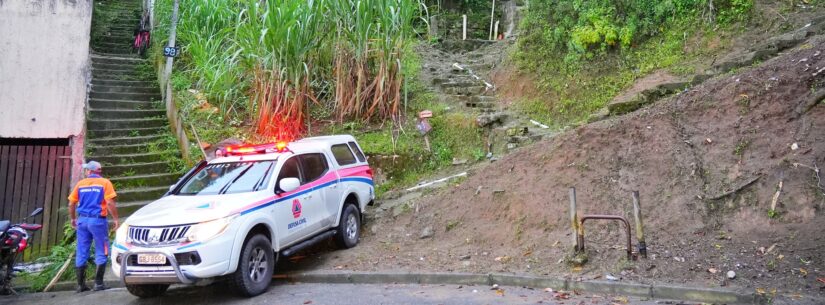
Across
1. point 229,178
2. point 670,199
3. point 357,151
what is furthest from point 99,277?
point 670,199

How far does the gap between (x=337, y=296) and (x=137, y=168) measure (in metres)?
6.16

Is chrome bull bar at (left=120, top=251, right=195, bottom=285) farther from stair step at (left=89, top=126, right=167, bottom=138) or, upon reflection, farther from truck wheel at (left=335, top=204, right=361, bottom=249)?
stair step at (left=89, top=126, right=167, bottom=138)

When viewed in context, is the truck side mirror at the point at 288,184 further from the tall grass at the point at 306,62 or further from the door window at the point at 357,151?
the tall grass at the point at 306,62

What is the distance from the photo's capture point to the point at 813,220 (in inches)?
237

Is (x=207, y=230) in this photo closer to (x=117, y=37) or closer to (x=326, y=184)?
(x=326, y=184)

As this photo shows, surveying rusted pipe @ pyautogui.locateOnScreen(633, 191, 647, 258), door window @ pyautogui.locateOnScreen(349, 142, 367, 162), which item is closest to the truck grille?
door window @ pyautogui.locateOnScreen(349, 142, 367, 162)

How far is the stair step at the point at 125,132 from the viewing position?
11352 millimetres

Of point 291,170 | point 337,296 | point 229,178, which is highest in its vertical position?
point 291,170

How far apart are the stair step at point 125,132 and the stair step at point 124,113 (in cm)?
54

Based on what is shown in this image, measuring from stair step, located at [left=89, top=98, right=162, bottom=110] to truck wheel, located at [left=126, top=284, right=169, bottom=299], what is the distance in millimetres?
6786

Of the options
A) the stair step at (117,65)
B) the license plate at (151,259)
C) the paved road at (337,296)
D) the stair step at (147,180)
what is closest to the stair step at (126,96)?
the stair step at (117,65)

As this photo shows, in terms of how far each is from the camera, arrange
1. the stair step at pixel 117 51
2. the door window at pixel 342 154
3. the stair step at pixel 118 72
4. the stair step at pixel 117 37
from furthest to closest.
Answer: the stair step at pixel 117 37, the stair step at pixel 117 51, the stair step at pixel 118 72, the door window at pixel 342 154

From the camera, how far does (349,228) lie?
852 centimetres

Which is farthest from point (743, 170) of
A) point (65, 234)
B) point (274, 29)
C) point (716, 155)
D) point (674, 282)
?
point (65, 234)
